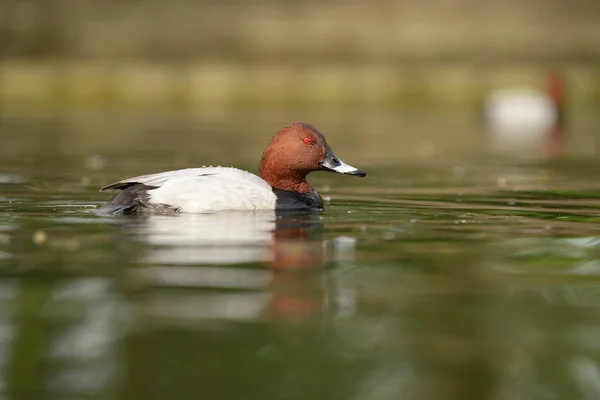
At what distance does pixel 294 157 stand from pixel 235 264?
102 inches

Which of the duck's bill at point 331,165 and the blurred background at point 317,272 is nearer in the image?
the blurred background at point 317,272

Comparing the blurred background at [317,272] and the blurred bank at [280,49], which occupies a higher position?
the blurred bank at [280,49]

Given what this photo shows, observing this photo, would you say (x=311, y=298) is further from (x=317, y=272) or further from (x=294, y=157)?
(x=294, y=157)

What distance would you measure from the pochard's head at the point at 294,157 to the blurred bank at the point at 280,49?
61.0 feet

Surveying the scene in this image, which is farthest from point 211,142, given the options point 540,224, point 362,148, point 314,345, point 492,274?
point 314,345

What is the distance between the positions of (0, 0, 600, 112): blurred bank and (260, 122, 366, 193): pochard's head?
18.6 metres

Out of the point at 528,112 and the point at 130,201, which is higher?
the point at 528,112

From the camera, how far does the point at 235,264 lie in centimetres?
568

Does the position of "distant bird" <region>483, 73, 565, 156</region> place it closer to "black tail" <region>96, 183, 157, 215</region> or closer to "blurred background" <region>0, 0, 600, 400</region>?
"blurred background" <region>0, 0, 600, 400</region>

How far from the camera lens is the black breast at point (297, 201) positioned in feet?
25.8

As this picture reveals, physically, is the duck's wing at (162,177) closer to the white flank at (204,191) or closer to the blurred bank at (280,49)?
the white flank at (204,191)

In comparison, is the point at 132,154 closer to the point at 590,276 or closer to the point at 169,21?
the point at 590,276

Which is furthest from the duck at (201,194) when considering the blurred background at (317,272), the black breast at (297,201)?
the blurred background at (317,272)

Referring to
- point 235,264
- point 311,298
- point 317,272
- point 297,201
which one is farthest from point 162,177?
point 311,298
